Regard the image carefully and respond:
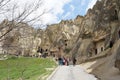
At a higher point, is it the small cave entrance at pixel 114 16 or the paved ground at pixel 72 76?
the small cave entrance at pixel 114 16

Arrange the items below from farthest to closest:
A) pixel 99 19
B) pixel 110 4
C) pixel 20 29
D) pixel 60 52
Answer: pixel 60 52
pixel 99 19
pixel 110 4
pixel 20 29

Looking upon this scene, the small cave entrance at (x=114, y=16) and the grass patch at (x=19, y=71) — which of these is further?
the small cave entrance at (x=114, y=16)

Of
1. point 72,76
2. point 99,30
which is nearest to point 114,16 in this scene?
point 99,30

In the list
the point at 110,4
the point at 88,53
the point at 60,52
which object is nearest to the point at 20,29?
the point at 110,4

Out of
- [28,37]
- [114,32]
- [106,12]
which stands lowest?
[28,37]

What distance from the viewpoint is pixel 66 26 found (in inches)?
3996

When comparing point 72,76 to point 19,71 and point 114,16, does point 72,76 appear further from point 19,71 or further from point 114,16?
point 114,16

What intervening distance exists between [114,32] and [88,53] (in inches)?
721

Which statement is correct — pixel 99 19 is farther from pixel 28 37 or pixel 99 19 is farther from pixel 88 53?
pixel 28 37

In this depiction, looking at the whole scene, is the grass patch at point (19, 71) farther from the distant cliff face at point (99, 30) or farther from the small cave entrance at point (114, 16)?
the small cave entrance at point (114, 16)

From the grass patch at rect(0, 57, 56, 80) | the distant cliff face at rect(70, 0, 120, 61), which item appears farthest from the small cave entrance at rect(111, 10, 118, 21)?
the grass patch at rect(0, 57, 56, 80)

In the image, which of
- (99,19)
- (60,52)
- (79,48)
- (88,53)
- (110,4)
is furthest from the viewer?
(60,52)

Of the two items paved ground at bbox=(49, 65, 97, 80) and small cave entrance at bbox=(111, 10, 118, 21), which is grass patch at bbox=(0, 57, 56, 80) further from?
small cave entrance at bbox=(111, 10, 118, 21)

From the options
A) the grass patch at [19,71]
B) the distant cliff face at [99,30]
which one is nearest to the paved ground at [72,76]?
the grass patch at [19,71]
